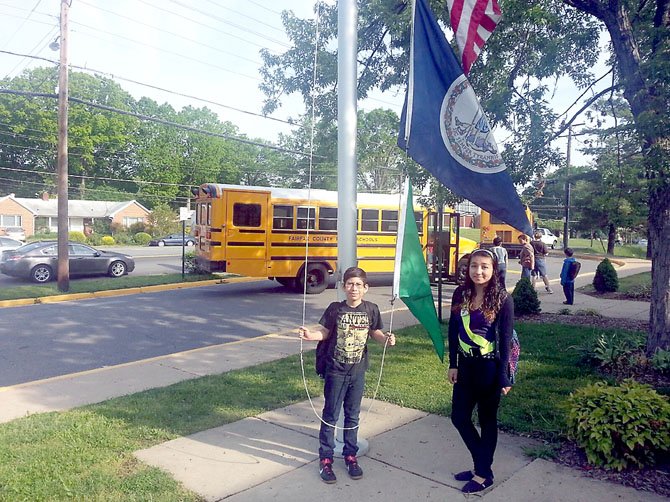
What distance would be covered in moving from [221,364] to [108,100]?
2834 inches

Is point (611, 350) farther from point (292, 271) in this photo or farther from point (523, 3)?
point (292, 271)

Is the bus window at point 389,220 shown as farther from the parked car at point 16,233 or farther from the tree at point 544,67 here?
the parked car at point 16,233

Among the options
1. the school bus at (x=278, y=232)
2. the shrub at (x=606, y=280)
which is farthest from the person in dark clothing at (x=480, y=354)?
the shrub at (x=606, y=280)

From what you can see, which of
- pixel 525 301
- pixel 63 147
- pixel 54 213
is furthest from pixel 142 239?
pixel 525 301

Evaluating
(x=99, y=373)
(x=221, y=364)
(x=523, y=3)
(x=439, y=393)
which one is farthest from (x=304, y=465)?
(x=523, y=3)

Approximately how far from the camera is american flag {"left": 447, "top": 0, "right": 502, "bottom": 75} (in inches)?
219

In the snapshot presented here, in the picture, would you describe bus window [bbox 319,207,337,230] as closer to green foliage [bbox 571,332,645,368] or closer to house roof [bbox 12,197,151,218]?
green foliage [bbox 571,332,645,368]

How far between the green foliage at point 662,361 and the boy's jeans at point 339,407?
4.15 metres

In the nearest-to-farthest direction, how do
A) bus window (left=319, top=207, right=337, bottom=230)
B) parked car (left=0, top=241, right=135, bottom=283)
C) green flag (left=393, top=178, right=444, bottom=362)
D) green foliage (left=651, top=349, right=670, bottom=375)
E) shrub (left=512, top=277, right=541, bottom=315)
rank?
green flag (left=393, top=178, right=444, bottom=362) < green foliage (left=651, top=349, right=670, bottom=375) < shrub (left=512, top=277, right=541, bottom=315) < bus window (left=319, top=207, right=337, bottom=230) < parked car (left=0, top=241, right=135, bottom=283)

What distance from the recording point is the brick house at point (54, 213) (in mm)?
56094

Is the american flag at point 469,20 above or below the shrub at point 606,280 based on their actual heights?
above

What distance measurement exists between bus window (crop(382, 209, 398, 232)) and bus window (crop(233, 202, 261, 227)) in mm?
4125

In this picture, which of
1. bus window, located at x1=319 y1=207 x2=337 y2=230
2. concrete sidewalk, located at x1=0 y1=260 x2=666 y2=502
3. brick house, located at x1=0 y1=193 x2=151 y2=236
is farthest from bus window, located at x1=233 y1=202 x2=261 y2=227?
brick house, located at x1=0 y1=193 x2=151 y2=236

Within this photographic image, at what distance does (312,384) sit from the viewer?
22.8 ft
